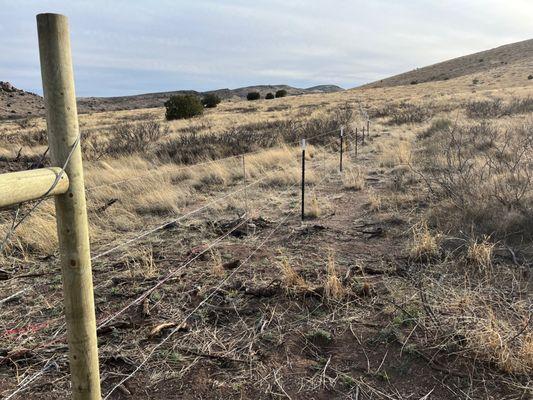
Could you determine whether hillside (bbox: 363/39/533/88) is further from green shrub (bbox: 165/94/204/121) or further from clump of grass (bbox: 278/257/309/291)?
clump of grass (bbox: 278/257/309/291)

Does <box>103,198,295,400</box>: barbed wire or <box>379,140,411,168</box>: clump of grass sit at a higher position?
<box>379,140,411,168</box>: clump of grass

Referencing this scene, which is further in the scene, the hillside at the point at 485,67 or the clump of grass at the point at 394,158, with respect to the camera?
the hillside at the point at 485,67

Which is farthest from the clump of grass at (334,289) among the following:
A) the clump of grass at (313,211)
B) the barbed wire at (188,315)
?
the clump of grass at (313,211)

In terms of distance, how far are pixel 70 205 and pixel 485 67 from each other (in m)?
74.3

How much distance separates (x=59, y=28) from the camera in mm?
1528

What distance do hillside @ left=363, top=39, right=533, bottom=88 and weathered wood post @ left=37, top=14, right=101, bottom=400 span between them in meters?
56.3

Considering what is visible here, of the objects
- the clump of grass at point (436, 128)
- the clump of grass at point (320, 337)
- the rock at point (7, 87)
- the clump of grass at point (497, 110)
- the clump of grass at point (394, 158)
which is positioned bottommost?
the clump of grass at point (320, 337)

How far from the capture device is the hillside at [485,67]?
5797cm

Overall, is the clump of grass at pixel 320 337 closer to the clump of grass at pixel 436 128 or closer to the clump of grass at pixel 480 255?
the clump of grass at pixel 480 255

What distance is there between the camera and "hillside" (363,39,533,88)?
190ft

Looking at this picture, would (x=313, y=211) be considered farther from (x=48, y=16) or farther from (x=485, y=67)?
(x=485, y=67)

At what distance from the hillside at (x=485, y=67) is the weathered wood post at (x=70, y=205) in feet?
185

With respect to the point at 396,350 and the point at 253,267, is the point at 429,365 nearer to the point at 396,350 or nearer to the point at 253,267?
the point at 396,350

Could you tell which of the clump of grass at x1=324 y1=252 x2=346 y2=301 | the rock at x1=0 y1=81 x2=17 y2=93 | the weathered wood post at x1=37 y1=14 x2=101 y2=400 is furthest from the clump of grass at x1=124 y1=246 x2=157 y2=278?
the rock at x1=0 y1=81 x2=17 y2=93
